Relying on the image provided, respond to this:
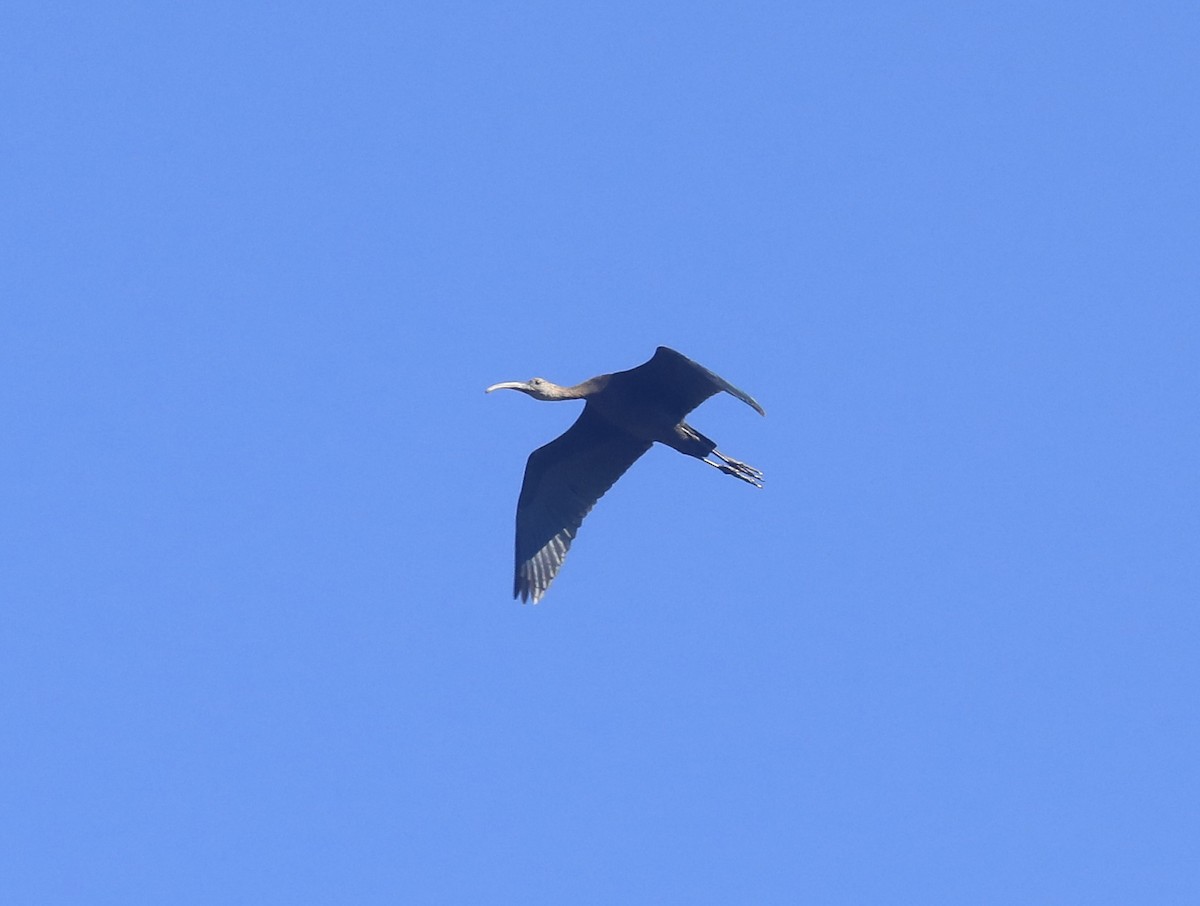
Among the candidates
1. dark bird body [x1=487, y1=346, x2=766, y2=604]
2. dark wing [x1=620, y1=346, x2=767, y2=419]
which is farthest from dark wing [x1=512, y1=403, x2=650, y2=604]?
dark wing [x1=620, y1=346, x2=767, y2=419]

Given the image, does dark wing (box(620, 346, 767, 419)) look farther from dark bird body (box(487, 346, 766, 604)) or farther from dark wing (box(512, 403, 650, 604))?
dark wing (box(512, 403, 650, 604))

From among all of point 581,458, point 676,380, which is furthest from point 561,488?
point 676,380

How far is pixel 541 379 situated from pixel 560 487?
4.15 feet

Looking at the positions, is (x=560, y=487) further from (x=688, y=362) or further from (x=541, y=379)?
(x=688, y=362)

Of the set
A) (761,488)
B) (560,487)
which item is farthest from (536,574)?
(761,488)

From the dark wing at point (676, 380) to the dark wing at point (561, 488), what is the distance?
867 millimetres

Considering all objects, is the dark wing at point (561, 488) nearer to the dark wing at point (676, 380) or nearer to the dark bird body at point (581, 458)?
the dark bird body at point (581, 458)

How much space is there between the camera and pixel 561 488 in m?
23.2

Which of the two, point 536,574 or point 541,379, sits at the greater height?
point 541,379

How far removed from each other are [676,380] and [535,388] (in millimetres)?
1671

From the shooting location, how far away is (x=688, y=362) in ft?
69.3

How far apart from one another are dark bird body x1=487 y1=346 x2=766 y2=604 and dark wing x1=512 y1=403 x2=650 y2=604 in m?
0.01

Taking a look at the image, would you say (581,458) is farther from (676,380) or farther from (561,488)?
(676,380)

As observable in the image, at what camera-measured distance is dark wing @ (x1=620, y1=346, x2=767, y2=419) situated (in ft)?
69.7
